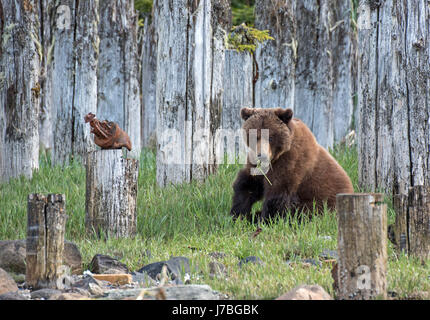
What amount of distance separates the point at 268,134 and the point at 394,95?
1.80m

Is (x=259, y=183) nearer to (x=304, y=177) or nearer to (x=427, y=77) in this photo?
(x=304, y=177)

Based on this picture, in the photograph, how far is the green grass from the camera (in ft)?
13.8

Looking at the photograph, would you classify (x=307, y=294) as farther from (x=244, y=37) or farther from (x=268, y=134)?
(x=244, y=37)

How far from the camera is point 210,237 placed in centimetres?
601

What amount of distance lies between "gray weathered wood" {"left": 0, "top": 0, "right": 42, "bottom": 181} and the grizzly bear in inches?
158

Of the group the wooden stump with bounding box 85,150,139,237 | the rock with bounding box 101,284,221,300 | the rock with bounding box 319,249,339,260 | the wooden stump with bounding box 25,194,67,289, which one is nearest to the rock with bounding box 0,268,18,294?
the wooden stump with bounding box 25,194,67,289

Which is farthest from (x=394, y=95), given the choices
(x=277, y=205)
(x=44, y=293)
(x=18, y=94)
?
(x=18, y=94)

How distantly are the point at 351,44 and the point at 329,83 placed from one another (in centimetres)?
485

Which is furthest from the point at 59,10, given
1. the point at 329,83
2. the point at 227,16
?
the point at 329,83

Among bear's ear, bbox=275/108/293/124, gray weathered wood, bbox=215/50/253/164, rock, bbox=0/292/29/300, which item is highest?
gray weathered wood, bbox=215/50/253/164

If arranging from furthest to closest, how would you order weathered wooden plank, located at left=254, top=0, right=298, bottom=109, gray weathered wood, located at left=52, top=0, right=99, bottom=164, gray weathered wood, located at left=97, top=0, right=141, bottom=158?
gray weathered wood, located at left=97, top=0, right=141, bottom=158 → weathered wooden plank, located at left=254, top=0, right=298, bottom=109 → gray weathered wood, located at left=52, top=0, right=99, bottom=164

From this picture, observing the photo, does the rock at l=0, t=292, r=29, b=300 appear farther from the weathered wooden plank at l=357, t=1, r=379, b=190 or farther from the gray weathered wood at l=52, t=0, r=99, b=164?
the gray weathered wood at l=52, t=0, r=99, b=164

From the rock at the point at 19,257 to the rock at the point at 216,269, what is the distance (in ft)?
3.60

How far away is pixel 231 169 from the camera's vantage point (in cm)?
851
